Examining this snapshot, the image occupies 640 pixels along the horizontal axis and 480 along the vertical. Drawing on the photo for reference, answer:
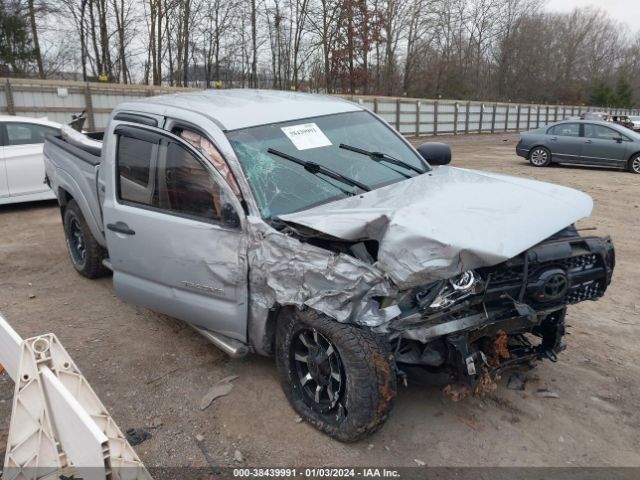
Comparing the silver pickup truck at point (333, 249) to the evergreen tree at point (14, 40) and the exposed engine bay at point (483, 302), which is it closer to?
the exposed engine bay at point (483, 302)

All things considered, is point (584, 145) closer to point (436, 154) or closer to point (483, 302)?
point (436, 154)

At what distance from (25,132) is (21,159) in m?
0.51

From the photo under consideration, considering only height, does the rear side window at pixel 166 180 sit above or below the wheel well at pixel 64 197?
above

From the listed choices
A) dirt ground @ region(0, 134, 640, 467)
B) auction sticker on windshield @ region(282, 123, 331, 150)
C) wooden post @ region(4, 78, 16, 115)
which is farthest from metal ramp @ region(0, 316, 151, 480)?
wooden post @ region(4, 78, 16, 115)

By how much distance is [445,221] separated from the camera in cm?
273

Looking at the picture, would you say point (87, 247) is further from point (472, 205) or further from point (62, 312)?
point (472, 205)

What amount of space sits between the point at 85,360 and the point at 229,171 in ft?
6.22

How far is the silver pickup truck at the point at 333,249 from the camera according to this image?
2.68 metres

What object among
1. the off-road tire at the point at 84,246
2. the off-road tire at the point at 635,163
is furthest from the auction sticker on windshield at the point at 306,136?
the off-road tire at the point at 635,163

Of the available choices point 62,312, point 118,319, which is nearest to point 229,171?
point 118,319

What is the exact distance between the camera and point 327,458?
2828 mm

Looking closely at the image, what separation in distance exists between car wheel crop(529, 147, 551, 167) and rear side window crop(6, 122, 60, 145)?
13.3 m

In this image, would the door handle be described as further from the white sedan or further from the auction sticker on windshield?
the white sedan

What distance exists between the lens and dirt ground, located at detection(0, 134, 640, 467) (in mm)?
2875
